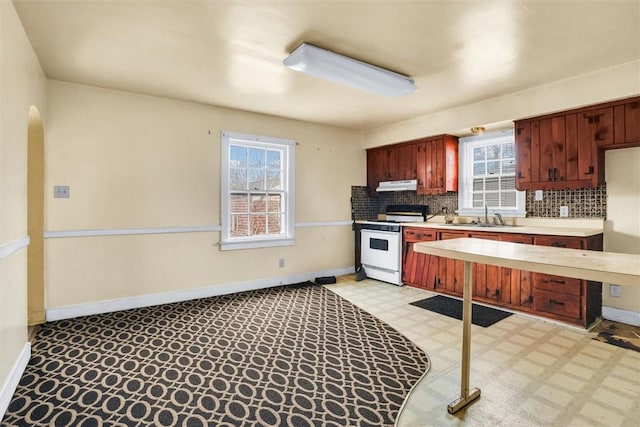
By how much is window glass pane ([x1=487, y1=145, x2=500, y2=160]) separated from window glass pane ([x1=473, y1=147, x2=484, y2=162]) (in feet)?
0.28

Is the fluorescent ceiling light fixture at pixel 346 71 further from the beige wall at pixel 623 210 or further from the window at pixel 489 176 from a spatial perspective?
the beige wall at pixel 623 210

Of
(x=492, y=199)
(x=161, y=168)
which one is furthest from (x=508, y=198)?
(x=161, y=168)

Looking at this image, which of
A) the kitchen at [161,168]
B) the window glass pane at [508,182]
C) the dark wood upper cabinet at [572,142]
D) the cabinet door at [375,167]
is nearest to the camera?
the kitchen at [161,168]

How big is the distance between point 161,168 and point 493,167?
14.1 ft

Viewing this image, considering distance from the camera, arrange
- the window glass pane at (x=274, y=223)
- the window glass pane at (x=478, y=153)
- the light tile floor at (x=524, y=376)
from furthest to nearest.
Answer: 1. the window glass pane at (x=274, y=223)
2. the window glass pane at (x=478, y=153)
3. the light tile floor at (x=524, y=376)

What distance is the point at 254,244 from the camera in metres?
4.59

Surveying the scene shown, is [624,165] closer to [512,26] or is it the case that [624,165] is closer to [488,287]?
[488,287]

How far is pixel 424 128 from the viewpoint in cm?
480

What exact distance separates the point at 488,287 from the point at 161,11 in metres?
4.13

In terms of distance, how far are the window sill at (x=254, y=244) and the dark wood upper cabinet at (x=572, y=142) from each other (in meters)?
3.11

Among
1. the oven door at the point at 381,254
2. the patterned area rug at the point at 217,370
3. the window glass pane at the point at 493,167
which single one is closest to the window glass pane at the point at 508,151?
the window glass pane at the point at 493,167

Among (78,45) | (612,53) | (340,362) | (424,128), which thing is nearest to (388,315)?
(340,362)

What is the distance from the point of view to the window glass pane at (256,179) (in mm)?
4680

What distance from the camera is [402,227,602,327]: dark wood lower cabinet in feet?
10.6
